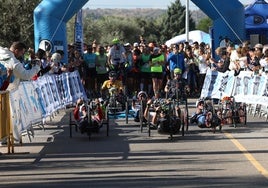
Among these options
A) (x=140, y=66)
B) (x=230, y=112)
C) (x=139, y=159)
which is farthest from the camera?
(x=140, y=66)

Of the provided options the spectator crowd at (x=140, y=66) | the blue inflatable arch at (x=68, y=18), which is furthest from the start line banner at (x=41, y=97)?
the blue inflatable arch at (x=68, y=18)

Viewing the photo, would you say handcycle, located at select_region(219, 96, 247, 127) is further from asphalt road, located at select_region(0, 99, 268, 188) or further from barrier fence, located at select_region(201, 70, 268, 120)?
barrier fence, located at select_region(201, 70, 268, 120)

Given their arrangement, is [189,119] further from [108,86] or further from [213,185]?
[213,185]

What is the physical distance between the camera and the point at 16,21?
1539 inches

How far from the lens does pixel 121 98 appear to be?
1867 cm

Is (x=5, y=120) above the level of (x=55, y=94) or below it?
below

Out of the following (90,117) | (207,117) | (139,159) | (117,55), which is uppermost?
(117,55)

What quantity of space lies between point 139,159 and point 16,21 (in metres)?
28.2

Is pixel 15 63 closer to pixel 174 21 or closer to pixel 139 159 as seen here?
pixel 139 159

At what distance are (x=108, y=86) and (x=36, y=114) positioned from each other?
13.2 feet

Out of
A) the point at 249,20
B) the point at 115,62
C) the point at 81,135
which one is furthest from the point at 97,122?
the point at 249,20

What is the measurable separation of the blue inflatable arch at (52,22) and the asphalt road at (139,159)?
8.83m

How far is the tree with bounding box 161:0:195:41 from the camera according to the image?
94.2 m

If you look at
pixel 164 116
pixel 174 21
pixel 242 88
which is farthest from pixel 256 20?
pixel 174 21
